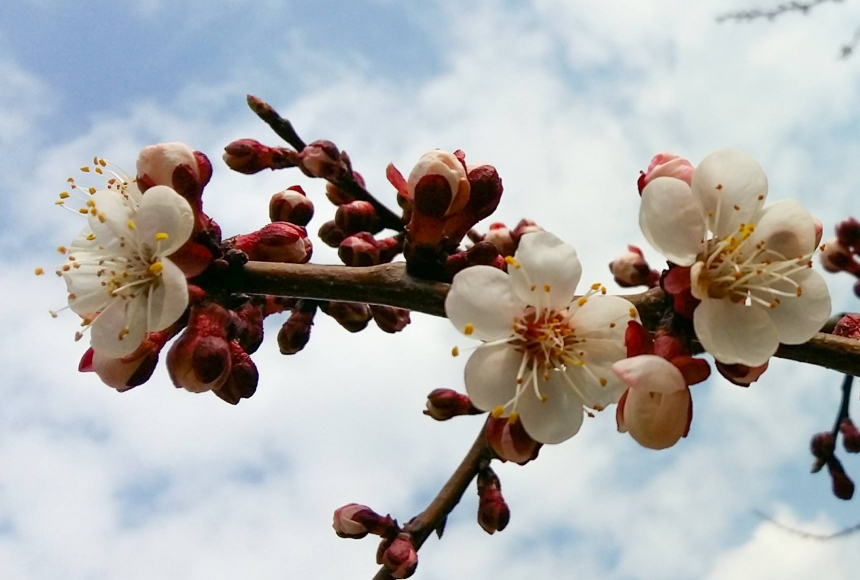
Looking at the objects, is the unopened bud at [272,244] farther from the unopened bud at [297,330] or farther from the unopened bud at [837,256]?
the unopened bud at [837,256]

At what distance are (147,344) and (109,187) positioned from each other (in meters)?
0.45

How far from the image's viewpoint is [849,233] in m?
2.73

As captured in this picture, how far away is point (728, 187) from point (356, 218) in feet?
2.92

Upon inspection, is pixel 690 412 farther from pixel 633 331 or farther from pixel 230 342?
pixel 230 342

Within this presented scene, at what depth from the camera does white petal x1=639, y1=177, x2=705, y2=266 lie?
1246mm

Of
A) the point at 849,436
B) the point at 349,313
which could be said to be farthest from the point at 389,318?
the point at 849,436

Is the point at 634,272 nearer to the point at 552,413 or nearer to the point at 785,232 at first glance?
the point at 785,232

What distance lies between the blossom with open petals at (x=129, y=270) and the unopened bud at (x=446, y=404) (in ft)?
2.65

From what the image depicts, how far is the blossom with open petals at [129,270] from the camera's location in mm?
1312

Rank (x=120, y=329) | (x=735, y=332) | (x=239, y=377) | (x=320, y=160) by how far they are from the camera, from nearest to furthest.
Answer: (x=735, y=332), (x=120, y=329), (x=239, y=377), (x=320, y=160)

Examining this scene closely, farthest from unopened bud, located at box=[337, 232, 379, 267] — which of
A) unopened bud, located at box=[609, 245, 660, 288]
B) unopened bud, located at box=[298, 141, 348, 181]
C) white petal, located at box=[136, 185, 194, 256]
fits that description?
unopened bud, located at box=[609, 245, 660, 288]

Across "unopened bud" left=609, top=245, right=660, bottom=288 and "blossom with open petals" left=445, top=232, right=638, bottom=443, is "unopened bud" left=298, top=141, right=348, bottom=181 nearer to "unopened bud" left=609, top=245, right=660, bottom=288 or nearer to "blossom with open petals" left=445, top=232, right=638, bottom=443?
"blossom with open petals" left=445, top=232, right=638, bottom=443

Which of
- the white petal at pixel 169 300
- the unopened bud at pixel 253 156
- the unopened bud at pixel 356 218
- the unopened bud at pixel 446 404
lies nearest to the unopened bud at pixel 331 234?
the unopened bud at pixel 356 218

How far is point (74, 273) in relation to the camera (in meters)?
1.46
